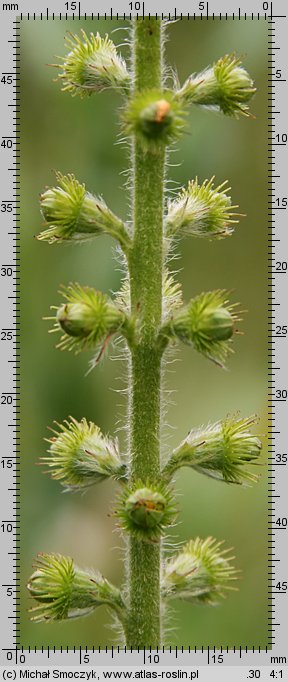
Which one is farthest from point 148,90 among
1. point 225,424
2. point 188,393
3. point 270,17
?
point 188,393

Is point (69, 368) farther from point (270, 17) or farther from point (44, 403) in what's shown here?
point (270, 17)

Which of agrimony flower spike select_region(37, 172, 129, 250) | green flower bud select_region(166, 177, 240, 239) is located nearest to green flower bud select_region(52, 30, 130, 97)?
agrimony flower spike select_region(37, 172, 129, 250)

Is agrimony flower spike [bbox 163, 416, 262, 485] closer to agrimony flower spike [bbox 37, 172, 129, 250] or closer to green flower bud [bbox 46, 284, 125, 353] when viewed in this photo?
green flower bud [bbox 46, 284, 125, 353]

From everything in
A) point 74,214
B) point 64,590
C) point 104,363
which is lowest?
point 64,590

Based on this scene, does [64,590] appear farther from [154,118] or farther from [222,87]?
[222,87]

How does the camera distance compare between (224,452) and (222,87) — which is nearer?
(222,87)

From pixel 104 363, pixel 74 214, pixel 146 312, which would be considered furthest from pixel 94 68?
pixel 104 363
